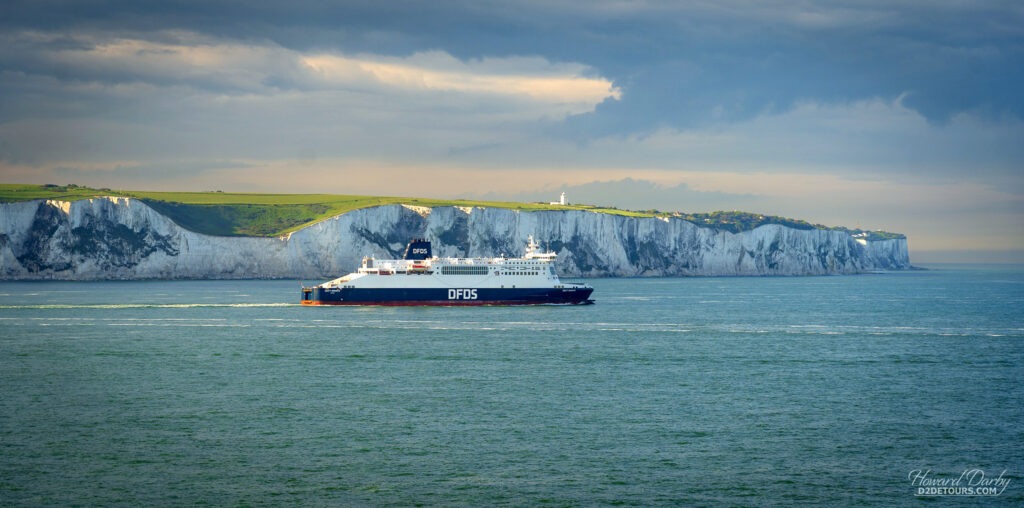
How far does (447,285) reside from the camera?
248ft

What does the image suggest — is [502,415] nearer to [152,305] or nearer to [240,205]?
[152,305]

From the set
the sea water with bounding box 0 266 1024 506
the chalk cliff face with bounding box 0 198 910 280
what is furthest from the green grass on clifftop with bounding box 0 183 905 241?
the sea water with bounding box 0 266 1024 506

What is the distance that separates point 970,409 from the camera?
92.4ft

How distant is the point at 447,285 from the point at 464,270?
211 cm

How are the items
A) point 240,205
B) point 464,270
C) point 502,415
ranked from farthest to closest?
1. point 240,205
2. point 464,270
3. point 502,415

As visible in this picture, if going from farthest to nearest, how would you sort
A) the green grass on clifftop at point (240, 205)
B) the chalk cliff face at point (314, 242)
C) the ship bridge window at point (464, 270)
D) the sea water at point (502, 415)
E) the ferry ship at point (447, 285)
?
the green grass on clifftop at point (240, 205), the chalk cliff face at point (314, 242), the ship bridge window at point (464, 270), the ferry ship at point (447, 285), the sea water at point (502, 415)

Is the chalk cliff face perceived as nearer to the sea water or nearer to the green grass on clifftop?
the green grass on clifftop

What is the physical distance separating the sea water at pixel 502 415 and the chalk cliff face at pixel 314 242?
82.3 metres

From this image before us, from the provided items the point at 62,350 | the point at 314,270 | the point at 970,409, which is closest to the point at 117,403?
the point at 62,350

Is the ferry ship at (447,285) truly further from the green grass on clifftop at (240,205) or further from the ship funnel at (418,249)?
the green grass on clifftop at (240,205)

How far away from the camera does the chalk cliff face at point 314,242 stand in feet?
424

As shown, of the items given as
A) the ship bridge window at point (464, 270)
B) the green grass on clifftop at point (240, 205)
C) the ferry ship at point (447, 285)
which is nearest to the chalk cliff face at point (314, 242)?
the green grass on clifftop at point (240, 205)

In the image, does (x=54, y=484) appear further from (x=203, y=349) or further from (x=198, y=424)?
(x=203, y=349)

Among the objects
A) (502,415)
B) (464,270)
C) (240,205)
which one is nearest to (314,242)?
(240,205)
